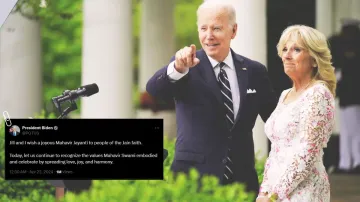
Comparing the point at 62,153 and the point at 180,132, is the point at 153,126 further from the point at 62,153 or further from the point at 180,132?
the point at 62,153

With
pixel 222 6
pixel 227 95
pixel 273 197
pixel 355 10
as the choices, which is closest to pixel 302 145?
pixel 273 197

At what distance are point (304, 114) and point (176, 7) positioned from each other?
1530 mm

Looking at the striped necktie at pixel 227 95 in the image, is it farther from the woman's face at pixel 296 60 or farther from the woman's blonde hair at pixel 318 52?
the woman's blonde hair at pixel 318 52

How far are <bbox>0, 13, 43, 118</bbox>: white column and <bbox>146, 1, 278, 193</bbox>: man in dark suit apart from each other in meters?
0.92

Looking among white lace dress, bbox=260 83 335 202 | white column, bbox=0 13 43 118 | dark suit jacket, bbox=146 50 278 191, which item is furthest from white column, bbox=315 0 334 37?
white column, bbox=0 13 43 118

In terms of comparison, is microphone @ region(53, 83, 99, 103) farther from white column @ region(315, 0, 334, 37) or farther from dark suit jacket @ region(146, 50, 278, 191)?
white column @ region(315, 0, 334, 37)

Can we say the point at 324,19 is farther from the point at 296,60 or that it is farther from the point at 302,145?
the point at 302,145

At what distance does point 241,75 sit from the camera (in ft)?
15.8

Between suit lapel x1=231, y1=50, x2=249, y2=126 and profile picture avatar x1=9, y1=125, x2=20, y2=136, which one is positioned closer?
suit lapel x1=231, y1=50, x2=249, y2=126

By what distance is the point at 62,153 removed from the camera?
16.6 feet

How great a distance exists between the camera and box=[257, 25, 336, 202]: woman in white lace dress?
3.90 m

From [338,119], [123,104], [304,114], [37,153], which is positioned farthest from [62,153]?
[338,119]

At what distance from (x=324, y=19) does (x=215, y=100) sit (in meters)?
0.89
